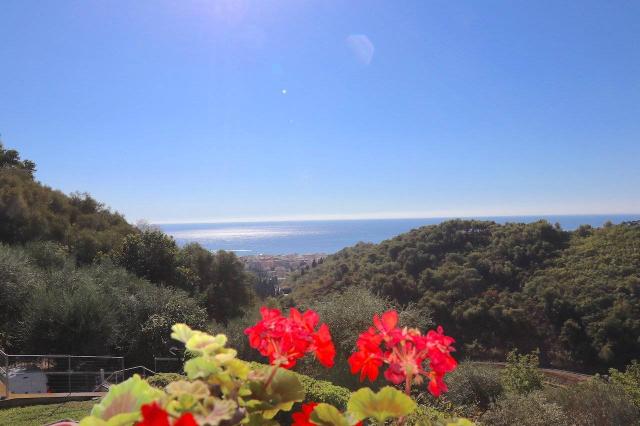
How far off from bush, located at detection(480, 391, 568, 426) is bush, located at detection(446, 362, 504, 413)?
2.24 meters

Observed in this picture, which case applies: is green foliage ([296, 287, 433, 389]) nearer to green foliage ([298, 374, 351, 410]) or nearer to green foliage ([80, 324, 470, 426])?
green foliage ([298, 374, 351, 410])

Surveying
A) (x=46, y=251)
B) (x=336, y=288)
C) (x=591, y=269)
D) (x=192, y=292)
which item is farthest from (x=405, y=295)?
(x=46, y=251)

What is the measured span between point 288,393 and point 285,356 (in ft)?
0.25

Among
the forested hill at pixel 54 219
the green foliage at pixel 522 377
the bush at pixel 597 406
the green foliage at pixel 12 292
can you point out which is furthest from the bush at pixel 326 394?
the forested hill at pixel 54 219

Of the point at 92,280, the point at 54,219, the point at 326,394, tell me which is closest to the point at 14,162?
the point at 54,219

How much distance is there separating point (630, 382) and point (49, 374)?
13617mm

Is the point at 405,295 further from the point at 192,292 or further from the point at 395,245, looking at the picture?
the point at 192,292

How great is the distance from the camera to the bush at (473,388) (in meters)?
8.99

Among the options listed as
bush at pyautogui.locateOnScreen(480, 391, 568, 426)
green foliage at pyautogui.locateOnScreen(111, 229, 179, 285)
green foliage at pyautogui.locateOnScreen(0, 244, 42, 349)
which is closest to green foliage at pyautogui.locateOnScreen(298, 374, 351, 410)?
bush at pyautogui.locateOnScreen(480, 391, 568, 426)

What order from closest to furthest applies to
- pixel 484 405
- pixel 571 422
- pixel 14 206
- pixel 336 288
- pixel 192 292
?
1. pixel 571 422
2. pixel 484 405
3. pixel 14 206
4. pixel 192 292
5. pixel 336 288

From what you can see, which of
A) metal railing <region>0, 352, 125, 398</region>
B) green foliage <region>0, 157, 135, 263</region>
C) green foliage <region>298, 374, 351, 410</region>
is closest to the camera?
green foliage <region>298, 374, 351, 410</region>

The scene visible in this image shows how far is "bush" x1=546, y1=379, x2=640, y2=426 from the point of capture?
7.35m

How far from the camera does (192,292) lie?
68.8 feet

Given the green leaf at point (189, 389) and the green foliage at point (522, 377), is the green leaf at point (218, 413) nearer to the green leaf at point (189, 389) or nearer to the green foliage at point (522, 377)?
the green leaf at point (189, 389)
